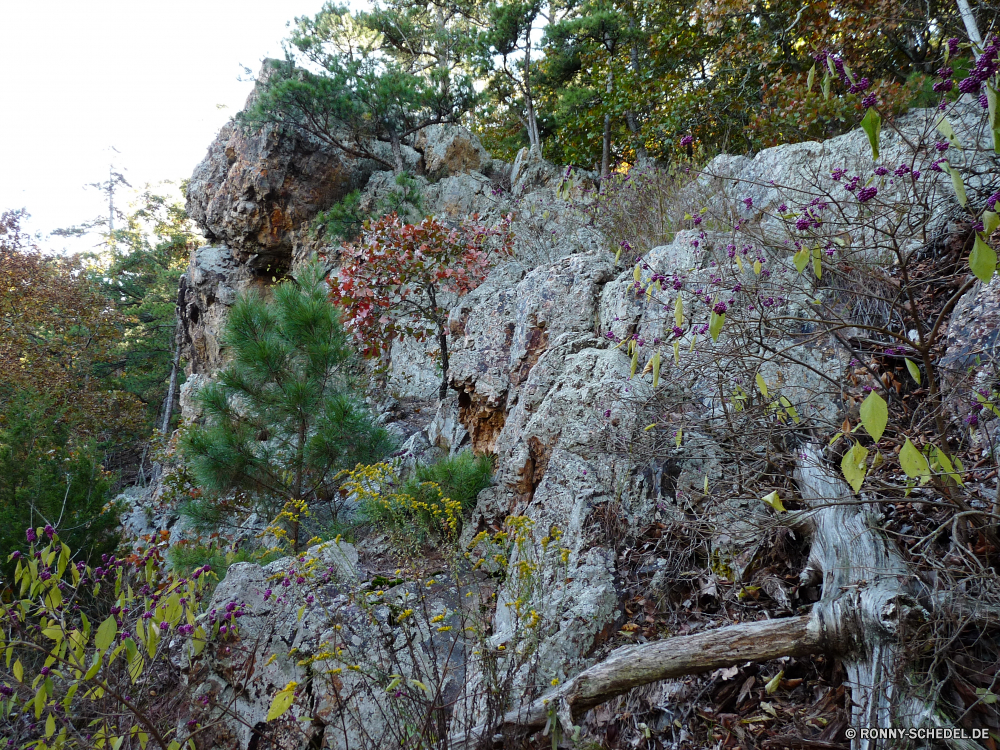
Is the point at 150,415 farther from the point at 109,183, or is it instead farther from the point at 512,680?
the point at 109,183

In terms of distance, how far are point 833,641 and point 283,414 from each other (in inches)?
161

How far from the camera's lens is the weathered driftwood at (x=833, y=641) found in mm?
1469

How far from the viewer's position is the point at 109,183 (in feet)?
81.2

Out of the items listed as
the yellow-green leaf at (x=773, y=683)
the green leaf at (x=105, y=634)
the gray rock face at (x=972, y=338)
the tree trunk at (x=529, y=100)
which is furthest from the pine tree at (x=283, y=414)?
the tree trunk at (x=529, y=100)

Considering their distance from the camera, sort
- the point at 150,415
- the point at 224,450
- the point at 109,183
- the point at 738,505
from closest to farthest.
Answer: the point at 738,505 < the point at 224,450 < the point at 150,415 < the point at 109,183

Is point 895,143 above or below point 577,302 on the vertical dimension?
above

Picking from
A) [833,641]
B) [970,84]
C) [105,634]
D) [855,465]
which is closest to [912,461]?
[855,465]

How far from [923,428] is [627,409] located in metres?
1.32

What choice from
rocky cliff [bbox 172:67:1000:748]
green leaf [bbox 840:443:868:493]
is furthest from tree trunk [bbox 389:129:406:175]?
green leaf [bbox 840:443:868:493]

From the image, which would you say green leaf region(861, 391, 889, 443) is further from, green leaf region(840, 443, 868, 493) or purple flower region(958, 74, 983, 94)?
purple flower region(958, 74, 983, 94)

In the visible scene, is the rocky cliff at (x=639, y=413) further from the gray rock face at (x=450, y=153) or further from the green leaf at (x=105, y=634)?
the gray rock face at (x=450, y=153)

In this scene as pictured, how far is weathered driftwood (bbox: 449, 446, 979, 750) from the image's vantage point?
1469 millimetres

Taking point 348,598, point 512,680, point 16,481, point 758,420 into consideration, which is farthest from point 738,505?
point 16,481

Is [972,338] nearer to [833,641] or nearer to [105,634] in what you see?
[833,641]
